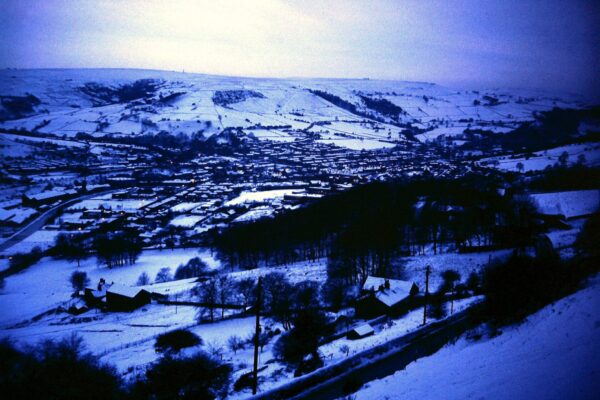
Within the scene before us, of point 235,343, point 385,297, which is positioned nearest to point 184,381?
point 235,343

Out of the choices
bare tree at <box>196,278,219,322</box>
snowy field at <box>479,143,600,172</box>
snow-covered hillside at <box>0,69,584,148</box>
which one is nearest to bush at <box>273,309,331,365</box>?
bare tree at <box>196,278,219,322</box>

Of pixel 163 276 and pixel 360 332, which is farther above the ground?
pixel 360 332

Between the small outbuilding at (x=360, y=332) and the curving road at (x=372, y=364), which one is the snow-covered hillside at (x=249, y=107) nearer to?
the small outbuilding at (x=360, y=332)

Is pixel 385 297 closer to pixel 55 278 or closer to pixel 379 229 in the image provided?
pixel 379 229

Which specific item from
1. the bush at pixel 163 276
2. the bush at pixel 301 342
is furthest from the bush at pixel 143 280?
the bush at pixel 301 342

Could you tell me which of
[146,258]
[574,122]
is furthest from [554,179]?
[574,122]

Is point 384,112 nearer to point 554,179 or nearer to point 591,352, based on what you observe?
point 554,179

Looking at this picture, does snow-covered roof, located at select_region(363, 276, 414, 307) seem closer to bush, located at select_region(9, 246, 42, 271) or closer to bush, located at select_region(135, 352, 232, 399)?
bush, located at select_region(135, 352, 232, 399)
